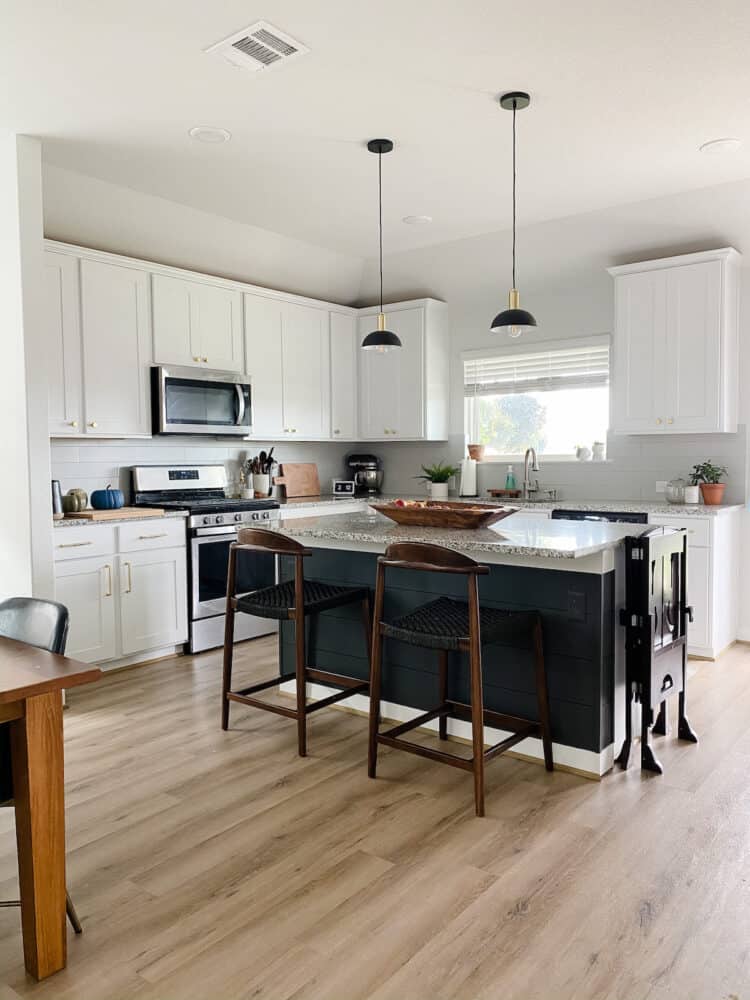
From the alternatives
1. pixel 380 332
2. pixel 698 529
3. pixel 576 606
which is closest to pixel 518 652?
pixel 576 606

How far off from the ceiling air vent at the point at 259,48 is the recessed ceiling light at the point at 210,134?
25.4 inches

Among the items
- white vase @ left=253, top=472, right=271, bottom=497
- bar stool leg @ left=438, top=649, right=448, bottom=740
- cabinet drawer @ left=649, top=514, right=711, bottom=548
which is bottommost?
bar stool leg @ left=438, top=649, right=448, bottom=740

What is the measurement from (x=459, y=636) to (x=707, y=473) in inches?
120

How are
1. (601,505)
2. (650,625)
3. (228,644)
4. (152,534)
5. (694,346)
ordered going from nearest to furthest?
(650,625) < (228,644) < (152,534) < (694,346) < (601,505)

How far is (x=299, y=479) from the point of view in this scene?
642 centimetres

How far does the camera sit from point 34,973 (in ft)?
6.28

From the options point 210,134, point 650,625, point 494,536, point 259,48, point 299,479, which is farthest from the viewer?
point 299,479

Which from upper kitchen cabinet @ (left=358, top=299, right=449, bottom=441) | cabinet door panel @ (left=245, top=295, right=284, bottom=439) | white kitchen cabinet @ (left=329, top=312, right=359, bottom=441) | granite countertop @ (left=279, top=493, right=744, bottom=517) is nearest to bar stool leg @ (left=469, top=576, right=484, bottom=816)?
granite countertop @ (left=279, top=493, right=744, bottom=517)

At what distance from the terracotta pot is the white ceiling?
6.04 ft

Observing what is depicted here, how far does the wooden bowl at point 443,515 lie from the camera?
338 centimetres

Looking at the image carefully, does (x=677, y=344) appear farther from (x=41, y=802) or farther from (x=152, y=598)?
(x=41, y=802)

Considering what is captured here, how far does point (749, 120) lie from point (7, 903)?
4180mm

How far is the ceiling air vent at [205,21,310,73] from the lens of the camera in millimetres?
2752

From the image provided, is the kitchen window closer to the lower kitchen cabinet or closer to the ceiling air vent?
the lower kitchen cabinet
